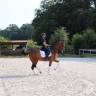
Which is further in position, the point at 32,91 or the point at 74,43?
the point at 74,43

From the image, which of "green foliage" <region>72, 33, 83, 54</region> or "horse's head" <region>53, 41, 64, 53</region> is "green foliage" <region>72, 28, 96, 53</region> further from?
"horse's head" <region>53, 41, 64, 53</region>

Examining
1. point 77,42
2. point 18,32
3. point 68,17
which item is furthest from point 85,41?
point 18,32

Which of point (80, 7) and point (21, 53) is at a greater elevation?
point (80, 7)

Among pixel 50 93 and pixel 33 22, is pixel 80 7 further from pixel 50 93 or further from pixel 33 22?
pixel 50 93

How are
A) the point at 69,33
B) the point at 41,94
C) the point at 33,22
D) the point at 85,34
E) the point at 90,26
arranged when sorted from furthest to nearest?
the point at 33,22, the point at 69,33, the point at 90,26, the point at 85,34, the point at 41,94

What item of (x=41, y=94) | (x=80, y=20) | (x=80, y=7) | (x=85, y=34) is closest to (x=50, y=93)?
(x=41, y=94)

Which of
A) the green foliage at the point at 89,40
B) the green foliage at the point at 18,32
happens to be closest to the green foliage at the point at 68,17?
the green foliage at the point at 89,40

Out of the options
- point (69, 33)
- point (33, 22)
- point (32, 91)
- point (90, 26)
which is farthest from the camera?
point (33, 22)

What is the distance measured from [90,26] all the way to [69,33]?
5973 millimetres

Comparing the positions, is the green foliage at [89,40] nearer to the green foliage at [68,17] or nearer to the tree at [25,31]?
the green foliage at [68,17]

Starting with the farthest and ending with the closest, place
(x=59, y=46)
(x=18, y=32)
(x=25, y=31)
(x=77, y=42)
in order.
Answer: (x=18, y=32) → (x=25, y=31) → (x=77, y=42) → (x=59, y=46)

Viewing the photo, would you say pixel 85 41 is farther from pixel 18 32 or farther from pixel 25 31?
pixel 18 32

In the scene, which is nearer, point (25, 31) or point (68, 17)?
point (68, 17)

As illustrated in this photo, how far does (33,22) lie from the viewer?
83250mm
